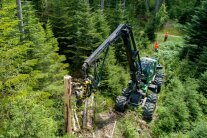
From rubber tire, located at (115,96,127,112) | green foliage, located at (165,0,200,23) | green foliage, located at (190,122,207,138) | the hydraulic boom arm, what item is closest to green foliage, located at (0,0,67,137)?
the hydraulic boom arm

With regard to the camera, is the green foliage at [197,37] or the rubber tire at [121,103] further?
the green foliage at [197,37]

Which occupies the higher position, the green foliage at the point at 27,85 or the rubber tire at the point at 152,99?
the green foliage at the point at 27,85

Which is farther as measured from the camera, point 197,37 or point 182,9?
point 182,9

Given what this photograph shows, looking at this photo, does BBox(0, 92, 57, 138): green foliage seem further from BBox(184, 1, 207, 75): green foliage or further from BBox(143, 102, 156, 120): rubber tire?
BBox(184, 1, 207, 75): green foliage

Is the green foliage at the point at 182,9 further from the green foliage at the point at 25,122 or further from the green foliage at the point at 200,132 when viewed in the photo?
the green foliage at the point at 25,122

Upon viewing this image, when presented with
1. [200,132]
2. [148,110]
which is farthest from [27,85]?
[200,132]

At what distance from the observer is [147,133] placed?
47.9 feet

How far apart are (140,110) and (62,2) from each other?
1194 centimetres

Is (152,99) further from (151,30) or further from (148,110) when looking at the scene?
(151,30)

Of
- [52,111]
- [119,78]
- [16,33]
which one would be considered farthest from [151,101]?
[16,33]

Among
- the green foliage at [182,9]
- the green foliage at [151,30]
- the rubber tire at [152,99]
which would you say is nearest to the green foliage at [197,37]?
the green foliage at [151,30]

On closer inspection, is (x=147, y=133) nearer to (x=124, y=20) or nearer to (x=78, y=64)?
(x=78, y=64)

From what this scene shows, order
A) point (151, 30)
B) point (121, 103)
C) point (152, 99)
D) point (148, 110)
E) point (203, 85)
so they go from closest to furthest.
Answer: point (148, 110), point (121, 103), point (152, 99), point (203, 85), point (151, 30)

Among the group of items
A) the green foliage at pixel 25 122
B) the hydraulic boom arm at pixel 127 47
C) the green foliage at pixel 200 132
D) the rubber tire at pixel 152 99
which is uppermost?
the hydraulic boom arm at pixel 127 47
